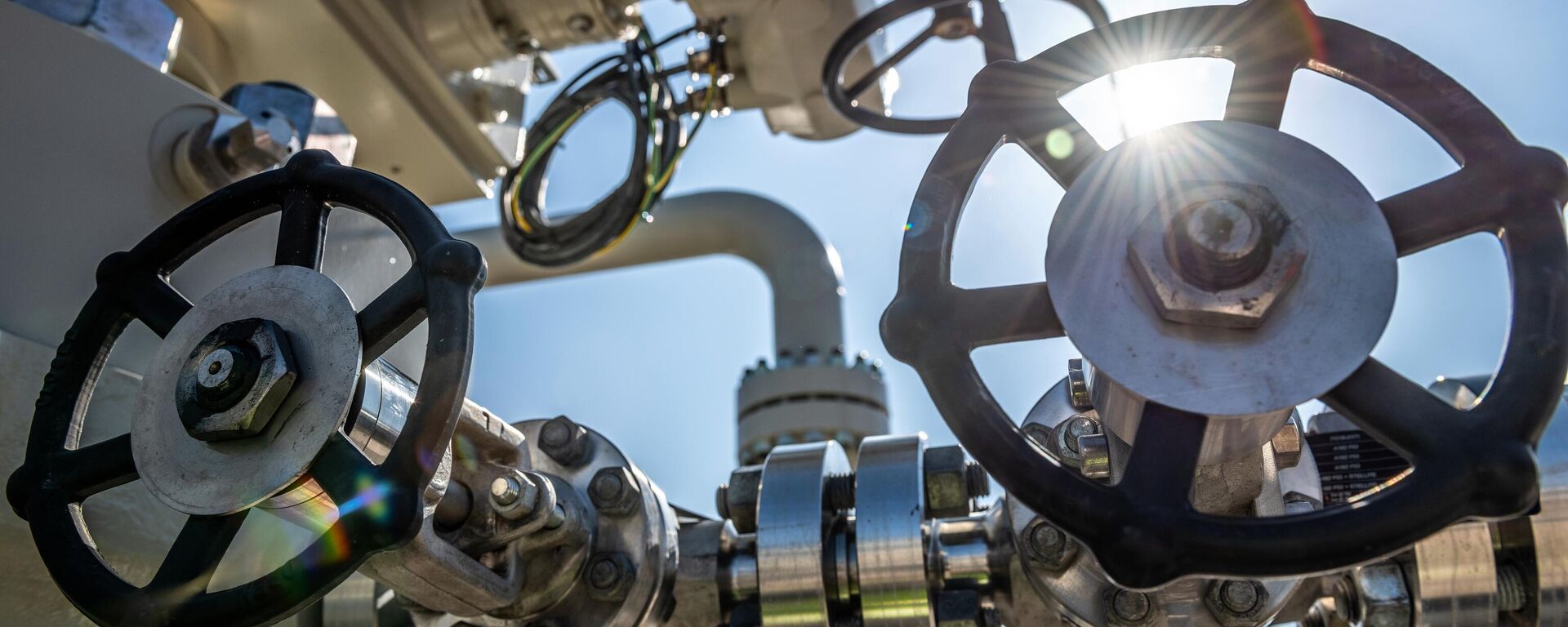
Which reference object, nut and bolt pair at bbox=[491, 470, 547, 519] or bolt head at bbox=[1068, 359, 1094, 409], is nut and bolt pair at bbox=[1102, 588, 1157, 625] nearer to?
bolt head at bbox=[1068, 359, 1094, 409]

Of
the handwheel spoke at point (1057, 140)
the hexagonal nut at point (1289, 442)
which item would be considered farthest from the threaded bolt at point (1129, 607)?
the handwheel spoke at point (1057, 140)

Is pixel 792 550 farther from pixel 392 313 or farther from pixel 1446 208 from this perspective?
pixel 1446 208

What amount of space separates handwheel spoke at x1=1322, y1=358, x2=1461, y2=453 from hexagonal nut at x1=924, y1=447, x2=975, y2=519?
492 mm

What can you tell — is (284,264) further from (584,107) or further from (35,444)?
(584,107)

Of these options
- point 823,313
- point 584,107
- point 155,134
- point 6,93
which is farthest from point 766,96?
point 6,93

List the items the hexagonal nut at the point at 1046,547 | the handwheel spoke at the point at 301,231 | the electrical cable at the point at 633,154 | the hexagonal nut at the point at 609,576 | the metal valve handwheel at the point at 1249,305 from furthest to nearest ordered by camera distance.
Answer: the electrical cable at the point at 633,154 < the hexagonal nut at the point at 609,576 < the hexagonal nut at the point at 1046,547 < the handwheel spoke at the point at 301,231 < the metal valve handwheel at the point at 1249,305

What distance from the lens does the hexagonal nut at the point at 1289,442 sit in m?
0.97

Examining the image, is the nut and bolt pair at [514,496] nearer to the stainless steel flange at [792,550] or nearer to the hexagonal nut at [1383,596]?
the stainless steel flange at [792,550]

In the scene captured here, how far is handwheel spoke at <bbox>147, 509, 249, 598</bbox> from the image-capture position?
85 cm

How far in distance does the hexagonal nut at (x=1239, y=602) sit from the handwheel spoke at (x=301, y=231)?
771 millimetres

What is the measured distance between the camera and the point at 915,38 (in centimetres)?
193

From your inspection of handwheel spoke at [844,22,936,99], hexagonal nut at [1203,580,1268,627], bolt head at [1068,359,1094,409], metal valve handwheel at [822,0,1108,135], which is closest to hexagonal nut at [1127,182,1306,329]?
bolt head at [1068,359,1094,409]

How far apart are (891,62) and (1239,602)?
1090mm

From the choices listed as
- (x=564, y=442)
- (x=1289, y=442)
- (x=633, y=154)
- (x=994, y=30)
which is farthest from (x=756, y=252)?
(x=1289, y=442)
